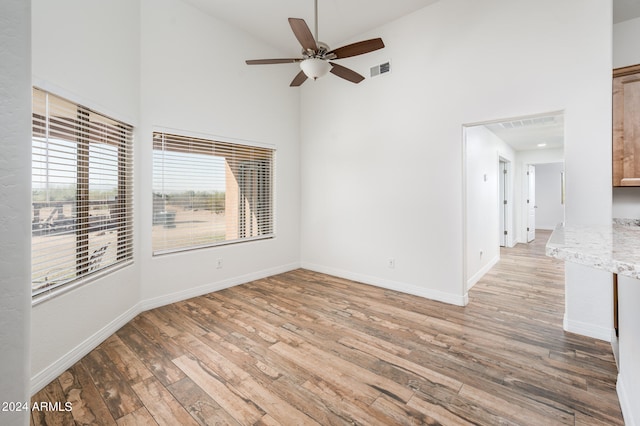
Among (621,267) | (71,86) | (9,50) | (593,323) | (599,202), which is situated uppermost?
(71,86)

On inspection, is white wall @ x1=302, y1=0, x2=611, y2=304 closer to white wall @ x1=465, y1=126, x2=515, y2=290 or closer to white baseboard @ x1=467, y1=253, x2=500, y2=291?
white wall @ x1=465, y1=126, x2=515, y2=290

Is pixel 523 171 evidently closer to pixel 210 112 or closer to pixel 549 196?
pixel 549 196

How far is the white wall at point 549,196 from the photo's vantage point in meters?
10.5

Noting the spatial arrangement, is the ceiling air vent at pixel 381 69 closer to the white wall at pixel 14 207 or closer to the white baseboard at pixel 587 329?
the white baseboard at pixel 587 329

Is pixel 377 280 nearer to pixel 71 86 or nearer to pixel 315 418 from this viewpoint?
pixel 315 418

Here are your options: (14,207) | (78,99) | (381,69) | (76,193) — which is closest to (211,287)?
(76,193)

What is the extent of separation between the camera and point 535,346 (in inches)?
97.6

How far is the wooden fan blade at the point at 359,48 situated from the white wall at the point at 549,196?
10968 millimetres

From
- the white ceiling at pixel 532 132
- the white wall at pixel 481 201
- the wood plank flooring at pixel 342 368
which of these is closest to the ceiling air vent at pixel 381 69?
the white wall at pixel 481 201

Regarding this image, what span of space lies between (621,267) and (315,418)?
165 centimetres

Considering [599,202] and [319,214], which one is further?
[319,214]

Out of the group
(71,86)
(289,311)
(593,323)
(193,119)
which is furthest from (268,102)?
(593,323)

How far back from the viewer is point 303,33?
236cm

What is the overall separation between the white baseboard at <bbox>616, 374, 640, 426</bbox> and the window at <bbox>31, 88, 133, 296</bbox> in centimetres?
362
